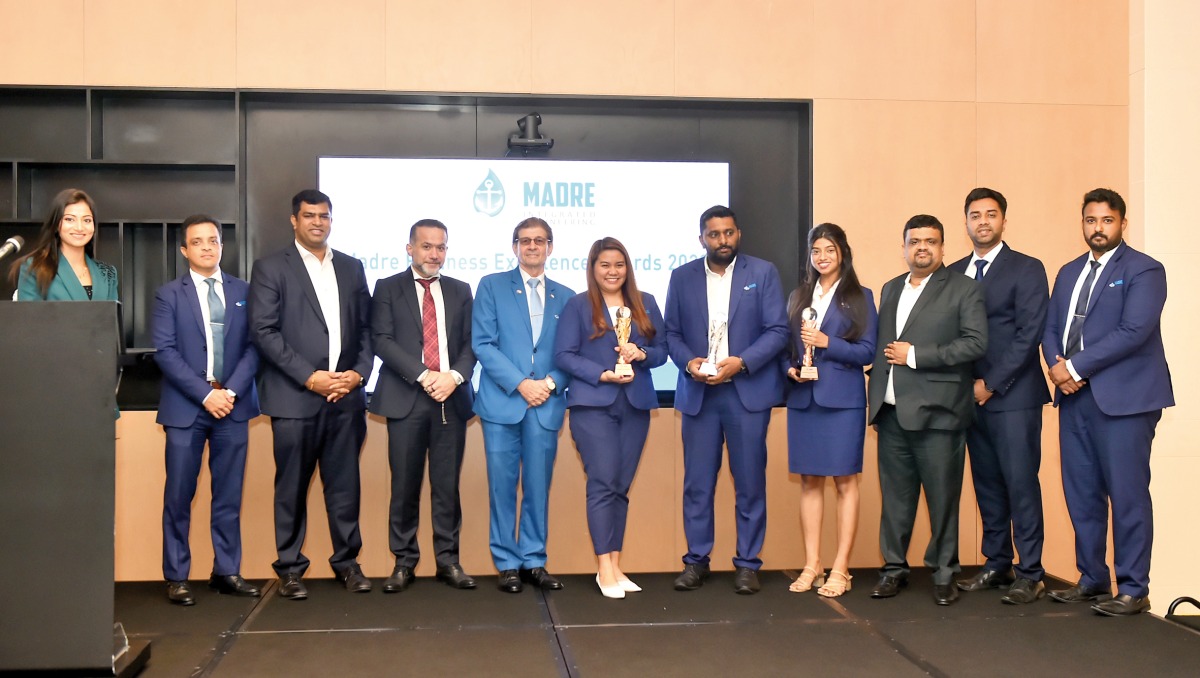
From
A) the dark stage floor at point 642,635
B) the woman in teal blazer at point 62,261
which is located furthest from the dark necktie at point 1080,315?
the woman in teal blazer at point 62,261

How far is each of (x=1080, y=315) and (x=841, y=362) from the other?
3.48 ft

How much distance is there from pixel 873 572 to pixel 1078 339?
1.63 metres

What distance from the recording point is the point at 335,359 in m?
4.70

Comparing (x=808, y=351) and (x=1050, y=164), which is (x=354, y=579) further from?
(x=1050, y=164)

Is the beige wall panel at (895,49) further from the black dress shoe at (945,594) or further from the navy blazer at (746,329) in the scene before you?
the black dress shoe at (945,594)

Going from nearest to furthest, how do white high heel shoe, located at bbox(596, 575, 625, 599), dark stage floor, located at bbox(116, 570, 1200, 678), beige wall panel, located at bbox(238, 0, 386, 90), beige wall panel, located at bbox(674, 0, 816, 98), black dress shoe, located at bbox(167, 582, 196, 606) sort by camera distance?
dark stage floor, located at bbox(116, 570, 1200, 678)
black dress shoe, located at bbox(167, 582, 196, 606)
white high heel shoe, located at bbox(596, 575, 625, 599)
beige wall panel, located at bbox(238, 0, 386, 90)
beige wall panel, located at bbox(674, 0, 816, 98)

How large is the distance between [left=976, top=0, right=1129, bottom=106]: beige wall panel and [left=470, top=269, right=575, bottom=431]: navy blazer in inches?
118

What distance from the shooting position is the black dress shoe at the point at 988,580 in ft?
15.5

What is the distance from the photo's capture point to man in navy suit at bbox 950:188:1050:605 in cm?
454

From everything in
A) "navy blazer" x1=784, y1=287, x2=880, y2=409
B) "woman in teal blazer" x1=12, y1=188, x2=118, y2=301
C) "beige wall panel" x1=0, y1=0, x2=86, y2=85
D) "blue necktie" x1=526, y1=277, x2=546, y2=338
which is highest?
"beige wall panel" x1=0, y1=0, x2=86, y2=85

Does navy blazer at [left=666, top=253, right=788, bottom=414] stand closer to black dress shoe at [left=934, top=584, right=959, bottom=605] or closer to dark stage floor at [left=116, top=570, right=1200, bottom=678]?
dark stage floor at [left=116, top=570, right=1200, bottom=678]

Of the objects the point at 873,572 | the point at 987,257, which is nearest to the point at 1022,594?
the point at 873,572

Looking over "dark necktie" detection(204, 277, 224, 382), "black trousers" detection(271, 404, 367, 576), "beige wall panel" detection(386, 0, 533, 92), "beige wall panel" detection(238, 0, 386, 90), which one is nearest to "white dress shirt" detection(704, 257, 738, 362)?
"beige wall panel" detection(386, 0, 533, 92)

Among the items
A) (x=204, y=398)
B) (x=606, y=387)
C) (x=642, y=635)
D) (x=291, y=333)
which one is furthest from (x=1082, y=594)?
(x=204, y=398)
